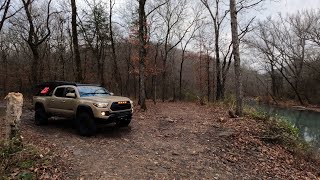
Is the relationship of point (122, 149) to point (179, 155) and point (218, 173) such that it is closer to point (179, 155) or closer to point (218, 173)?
point (179, 155)

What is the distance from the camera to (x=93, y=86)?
38.3 ft

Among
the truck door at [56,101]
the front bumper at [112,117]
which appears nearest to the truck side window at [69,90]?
the truck door at [56,101]

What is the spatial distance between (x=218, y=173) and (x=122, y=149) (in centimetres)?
316

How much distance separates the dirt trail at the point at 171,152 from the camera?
24.3 ft

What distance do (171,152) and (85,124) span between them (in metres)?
3.51

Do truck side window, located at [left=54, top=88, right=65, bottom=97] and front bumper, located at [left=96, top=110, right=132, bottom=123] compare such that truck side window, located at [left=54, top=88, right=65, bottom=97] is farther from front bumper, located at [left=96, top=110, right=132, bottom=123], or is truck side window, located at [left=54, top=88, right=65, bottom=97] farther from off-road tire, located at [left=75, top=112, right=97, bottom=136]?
front bumper, located at [left=96, top=110, right=132, bottom=123]

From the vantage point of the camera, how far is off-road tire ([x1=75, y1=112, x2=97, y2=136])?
10062 millimetres

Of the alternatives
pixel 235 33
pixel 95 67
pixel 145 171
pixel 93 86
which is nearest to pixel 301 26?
pixel 95 67

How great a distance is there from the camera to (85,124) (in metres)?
10.3

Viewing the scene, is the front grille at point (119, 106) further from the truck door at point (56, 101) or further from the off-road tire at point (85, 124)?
the truck door at point (56, 101)

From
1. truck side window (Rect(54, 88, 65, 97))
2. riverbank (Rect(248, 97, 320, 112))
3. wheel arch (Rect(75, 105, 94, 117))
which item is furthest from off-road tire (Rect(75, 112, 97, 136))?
riverbank (Rect(248, 97, 320, 112))

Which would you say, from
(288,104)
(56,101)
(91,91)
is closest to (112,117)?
(91,91)

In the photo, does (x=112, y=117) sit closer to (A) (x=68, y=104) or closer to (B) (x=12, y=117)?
(A) (x=68, y=104)

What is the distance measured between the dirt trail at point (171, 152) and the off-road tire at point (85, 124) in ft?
1.00
